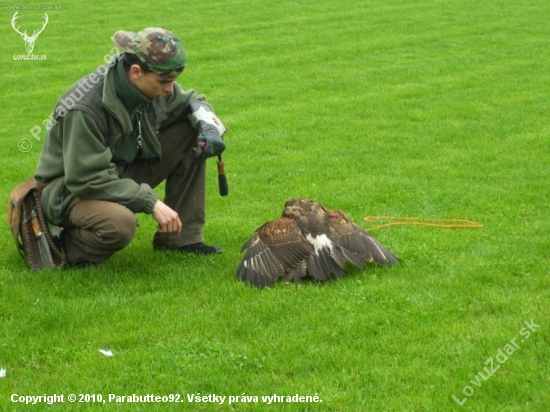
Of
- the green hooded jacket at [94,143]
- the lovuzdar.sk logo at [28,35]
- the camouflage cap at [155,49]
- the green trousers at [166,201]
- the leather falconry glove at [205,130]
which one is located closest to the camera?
the camouflage cap at [155,49]

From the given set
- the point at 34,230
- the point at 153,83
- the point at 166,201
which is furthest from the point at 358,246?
the point at 34,230

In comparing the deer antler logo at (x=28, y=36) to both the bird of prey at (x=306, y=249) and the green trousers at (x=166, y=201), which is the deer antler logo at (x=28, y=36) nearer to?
the green trousers at (x=166, y=201)

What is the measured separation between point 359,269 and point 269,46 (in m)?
11.7

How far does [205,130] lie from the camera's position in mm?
6895

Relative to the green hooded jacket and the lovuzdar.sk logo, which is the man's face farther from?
the lovuzdar.sk logo

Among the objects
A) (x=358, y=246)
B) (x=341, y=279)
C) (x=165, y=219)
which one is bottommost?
(x=341, y=279)

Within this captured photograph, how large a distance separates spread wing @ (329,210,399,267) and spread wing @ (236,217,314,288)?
26 cm

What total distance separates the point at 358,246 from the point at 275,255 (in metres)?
0.64

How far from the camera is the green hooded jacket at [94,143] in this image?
6.38 m

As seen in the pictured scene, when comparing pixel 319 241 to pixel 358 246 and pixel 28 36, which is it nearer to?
pixel 358 246

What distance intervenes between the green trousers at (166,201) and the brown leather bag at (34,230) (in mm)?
136

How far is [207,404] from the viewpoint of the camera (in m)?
4.73

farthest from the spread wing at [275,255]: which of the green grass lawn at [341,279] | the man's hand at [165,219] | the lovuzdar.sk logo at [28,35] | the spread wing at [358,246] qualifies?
the lovuzdar.sk logo at [28,35]

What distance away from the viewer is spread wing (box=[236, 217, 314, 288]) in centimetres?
643
